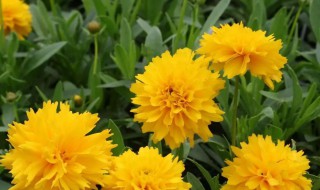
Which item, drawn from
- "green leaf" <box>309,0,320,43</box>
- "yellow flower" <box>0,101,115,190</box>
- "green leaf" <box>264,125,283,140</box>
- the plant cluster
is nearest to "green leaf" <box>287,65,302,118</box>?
the plant cluster

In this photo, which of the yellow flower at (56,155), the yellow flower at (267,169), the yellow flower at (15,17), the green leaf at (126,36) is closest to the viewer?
the yellow flower at (56,155)

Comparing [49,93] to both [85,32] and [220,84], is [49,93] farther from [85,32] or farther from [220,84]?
[220,84]

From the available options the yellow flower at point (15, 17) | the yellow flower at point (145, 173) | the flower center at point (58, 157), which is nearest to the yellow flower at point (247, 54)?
the yellow flower at point (145, 173)

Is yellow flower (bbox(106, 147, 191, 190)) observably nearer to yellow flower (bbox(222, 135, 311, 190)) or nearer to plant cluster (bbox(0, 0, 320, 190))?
plant cluster (bbox(0, 0, 320, 190))

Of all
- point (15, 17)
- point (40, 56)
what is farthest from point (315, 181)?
point (15, 17)

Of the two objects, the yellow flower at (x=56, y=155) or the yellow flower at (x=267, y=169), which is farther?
the yellow flower at (x=267, y=169)

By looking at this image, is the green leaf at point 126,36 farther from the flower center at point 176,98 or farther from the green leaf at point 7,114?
the flower center at point 176,98

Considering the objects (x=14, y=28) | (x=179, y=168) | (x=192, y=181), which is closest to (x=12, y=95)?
Answer: (x=14, y=28)
